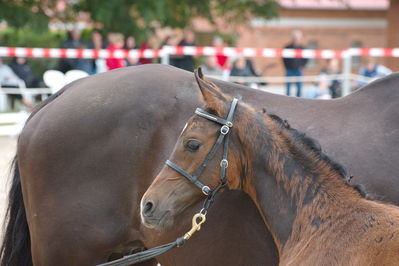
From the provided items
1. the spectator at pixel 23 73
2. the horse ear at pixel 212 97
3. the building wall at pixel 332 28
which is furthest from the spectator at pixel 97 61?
the building wall at pixel 332 28

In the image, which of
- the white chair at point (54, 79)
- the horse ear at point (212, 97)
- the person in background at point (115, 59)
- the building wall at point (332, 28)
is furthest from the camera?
the building wall at point (332, 28)

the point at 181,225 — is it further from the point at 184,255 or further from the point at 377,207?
the point at 377,207

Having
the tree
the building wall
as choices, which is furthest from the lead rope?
the building wall

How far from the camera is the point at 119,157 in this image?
4008 mm

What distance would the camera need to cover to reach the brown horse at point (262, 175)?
316 cm

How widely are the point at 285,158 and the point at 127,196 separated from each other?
1.17m

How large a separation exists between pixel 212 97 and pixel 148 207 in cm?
62

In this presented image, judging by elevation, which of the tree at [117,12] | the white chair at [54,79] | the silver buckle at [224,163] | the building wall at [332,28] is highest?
the silver buckle at [224,163]

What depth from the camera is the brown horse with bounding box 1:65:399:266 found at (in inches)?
149

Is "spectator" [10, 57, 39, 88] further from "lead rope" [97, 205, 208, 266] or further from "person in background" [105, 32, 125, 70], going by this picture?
"lead rope" [97, 205, 208, 266]

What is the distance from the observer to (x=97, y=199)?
3998 mm

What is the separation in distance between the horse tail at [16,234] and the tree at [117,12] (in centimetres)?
1378

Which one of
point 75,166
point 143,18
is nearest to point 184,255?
point 75,166

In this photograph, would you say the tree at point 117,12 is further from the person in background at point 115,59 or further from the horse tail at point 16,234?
the horse tail at point 16,234
